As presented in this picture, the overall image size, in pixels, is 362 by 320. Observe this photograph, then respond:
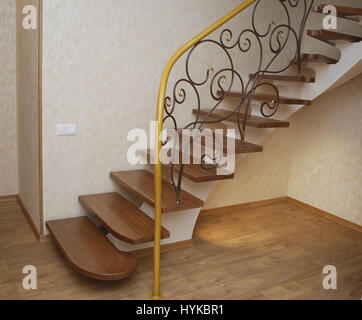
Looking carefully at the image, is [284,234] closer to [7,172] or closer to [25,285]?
[25,285]

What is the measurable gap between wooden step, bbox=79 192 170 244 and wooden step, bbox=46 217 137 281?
14cm

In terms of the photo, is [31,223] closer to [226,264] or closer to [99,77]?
[99,77]

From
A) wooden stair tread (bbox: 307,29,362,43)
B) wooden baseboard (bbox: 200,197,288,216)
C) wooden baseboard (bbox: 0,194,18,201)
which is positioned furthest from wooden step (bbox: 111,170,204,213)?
wooden stair tread (bbox: 307,29,362,43)

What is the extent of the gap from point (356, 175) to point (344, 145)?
1.12ft

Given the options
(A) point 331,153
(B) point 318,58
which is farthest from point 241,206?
(B) point 318,58

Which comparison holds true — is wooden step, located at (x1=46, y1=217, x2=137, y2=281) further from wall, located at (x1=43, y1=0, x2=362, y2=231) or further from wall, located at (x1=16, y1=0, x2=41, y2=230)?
wall, located at (x1=16, y1=0, x2=41, y2=230)

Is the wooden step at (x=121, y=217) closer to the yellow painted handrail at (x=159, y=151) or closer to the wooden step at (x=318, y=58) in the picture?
the yellow painted handrail at (x=159, y=151)

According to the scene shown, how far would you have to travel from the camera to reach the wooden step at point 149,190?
2.94 meters

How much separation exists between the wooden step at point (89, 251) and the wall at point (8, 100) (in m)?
1.21

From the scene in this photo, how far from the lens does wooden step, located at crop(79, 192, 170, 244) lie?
2.81 metres

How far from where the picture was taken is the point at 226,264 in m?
3.18

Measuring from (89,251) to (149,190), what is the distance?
654 millimetres

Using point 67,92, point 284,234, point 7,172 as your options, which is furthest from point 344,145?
point 7,172

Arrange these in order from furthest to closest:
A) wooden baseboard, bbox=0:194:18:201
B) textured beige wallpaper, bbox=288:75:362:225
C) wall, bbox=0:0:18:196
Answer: wooden baseboard, bbox=0:194:18:201, textured beige wallpaper, bbox=288:75:362:225, wall, bbox=0:0:18:196
